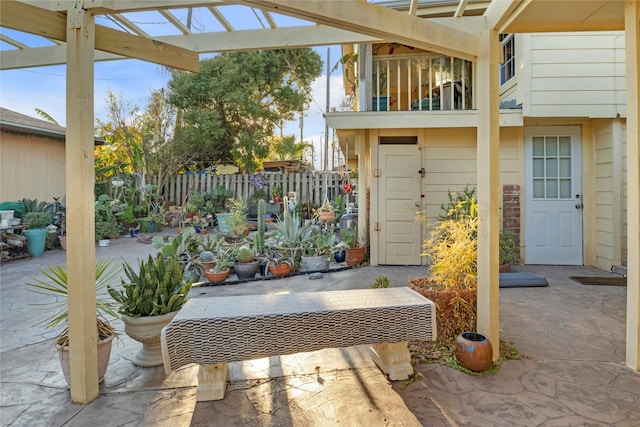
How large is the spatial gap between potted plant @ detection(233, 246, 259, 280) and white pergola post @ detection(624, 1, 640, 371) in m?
4.19

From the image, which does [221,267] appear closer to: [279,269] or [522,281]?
[279,269]

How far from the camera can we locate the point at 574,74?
18.4 feet

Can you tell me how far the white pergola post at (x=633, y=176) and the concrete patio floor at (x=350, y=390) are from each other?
29cm

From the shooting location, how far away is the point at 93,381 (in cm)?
224

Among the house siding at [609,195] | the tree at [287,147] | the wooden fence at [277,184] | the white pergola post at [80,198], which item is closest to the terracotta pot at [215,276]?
the white pergola post at [80,198]

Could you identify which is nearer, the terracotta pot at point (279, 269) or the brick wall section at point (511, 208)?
the terracotta pot at point (279, 269)

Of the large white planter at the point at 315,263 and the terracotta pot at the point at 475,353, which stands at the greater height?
the large white planter at the point at 315,263

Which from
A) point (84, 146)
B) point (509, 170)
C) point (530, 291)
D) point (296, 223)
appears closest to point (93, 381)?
point (84, 146)

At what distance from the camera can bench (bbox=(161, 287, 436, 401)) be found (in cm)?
211

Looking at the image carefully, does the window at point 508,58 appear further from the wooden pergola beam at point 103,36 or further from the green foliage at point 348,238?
the wooden pergola beam at point 103,36

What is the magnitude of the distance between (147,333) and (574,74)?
6.69 m

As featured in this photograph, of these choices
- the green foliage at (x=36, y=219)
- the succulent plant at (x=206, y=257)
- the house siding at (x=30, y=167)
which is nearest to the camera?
the succulent plant at (x=206, y=257)

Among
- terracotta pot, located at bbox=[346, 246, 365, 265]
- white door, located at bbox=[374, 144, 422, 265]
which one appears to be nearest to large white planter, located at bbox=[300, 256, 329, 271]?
terracotta pot, located at bbox=[346, 246, 365, 265]

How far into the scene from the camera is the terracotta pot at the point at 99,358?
2283mm
